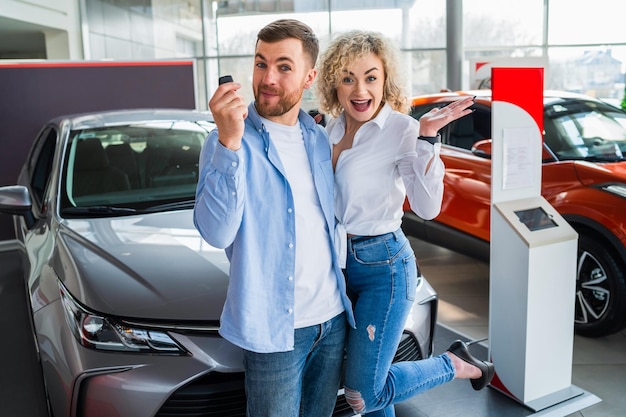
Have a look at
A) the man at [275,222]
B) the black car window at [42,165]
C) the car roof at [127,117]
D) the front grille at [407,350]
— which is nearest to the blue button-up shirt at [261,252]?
the man at [275,222]

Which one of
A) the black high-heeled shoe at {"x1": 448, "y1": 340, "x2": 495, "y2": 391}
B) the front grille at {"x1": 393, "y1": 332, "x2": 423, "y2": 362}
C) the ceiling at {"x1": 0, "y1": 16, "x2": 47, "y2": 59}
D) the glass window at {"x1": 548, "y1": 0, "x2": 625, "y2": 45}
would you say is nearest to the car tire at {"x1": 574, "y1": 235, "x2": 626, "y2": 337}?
the black high-heeled shoe at {"x1": 448, "y1": 340, "x2": 495, "y2": 391}

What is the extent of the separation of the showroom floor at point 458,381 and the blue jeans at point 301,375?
1075 millimetres

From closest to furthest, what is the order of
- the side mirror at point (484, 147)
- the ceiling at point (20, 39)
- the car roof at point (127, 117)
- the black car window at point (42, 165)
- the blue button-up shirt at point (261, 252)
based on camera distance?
the blue button-up shirt at point (261, 252)
the car roof at point (127, 117)
the black car window at point (42, 165)
the side mirror at point (484, 147)
the ceiling at point (20, 39)

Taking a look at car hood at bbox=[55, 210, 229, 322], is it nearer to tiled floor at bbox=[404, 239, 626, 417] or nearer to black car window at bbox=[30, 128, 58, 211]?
black car window at bbox=[30, 128, 58, 211]

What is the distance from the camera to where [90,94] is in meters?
5.82

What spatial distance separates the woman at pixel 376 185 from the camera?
172 centimetres

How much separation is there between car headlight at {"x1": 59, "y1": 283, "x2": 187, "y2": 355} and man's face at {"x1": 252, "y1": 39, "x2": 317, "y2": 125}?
83 cm

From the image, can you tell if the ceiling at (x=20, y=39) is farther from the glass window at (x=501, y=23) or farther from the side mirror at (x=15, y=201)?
the side mirror at (x=15, y=201)

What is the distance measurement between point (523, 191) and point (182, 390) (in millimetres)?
1746

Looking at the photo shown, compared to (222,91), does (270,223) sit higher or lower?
lower

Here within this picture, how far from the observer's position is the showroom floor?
8.93 feet

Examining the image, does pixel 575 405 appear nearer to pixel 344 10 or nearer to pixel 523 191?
pixel 523 191

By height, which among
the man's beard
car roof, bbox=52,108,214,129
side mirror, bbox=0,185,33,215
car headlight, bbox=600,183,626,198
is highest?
the man's beard

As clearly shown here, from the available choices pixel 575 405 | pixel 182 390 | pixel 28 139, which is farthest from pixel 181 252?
pixel 28 139
